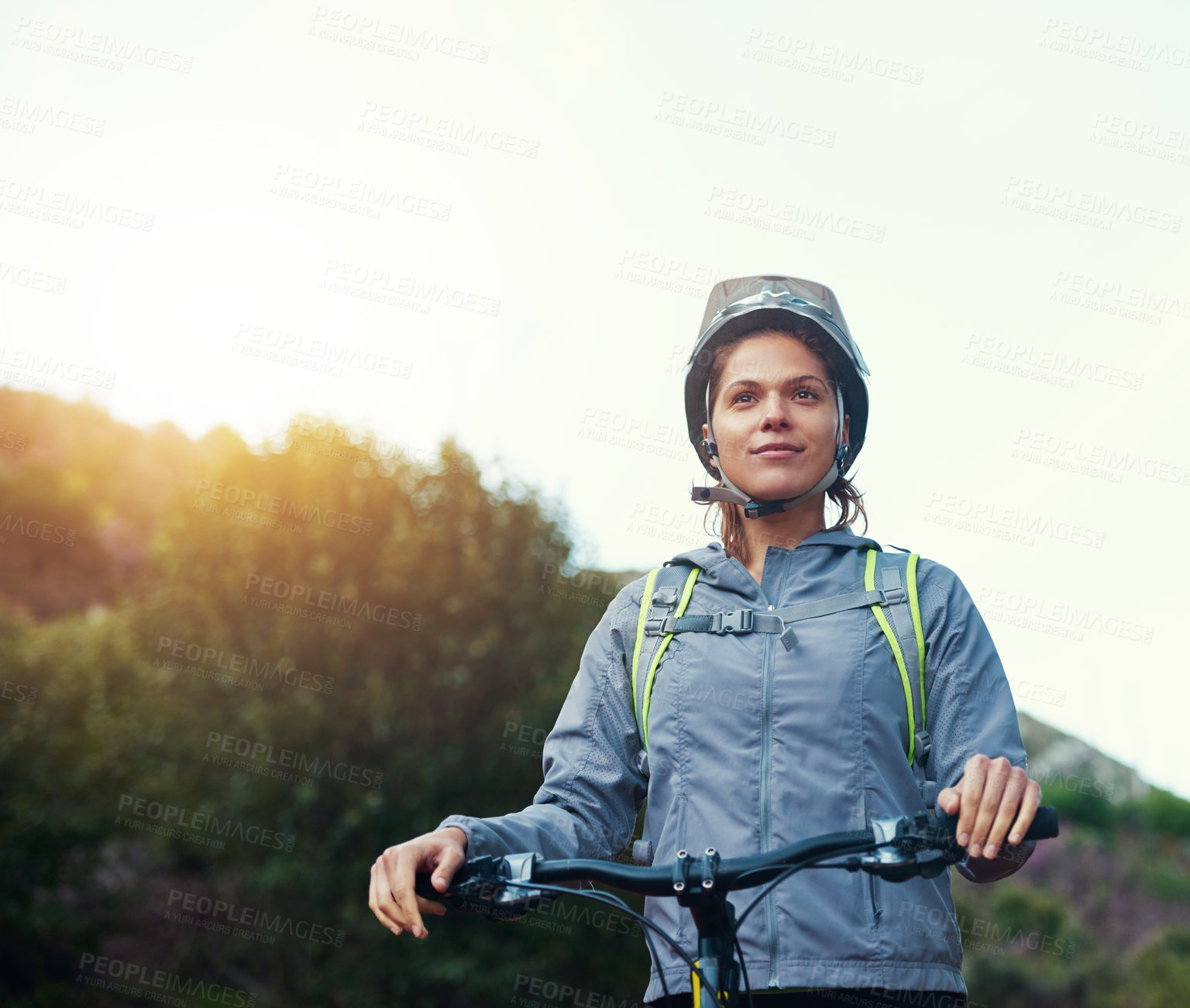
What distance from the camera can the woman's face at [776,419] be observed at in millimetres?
2889

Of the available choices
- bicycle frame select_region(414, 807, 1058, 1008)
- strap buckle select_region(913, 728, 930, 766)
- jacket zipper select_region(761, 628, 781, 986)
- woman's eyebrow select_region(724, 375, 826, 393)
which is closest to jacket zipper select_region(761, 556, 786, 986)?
jacket zipper select_region(761, 628, 781, 986)

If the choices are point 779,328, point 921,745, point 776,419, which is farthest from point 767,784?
point 779,328

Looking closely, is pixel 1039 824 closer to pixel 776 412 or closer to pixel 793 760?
pixel 793 760

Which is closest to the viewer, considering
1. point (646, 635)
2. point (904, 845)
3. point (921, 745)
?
point (904, 845)

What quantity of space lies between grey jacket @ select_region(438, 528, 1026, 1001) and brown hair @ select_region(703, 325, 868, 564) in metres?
0.36

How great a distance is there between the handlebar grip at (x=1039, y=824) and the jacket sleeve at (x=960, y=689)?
37 cm

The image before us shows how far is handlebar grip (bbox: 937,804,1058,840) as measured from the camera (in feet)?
6.11

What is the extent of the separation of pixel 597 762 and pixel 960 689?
37.1 inches

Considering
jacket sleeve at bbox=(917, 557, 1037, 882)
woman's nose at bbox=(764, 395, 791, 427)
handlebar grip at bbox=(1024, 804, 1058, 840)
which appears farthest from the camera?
woman's nose at bbox=(764, 395, 791, 427)

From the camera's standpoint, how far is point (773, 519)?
3.05m

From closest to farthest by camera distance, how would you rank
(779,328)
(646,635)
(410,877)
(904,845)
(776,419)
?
1. (904,845)
2. (410,877)
3. (646,635)
4. (776,419)
5. (779,328)

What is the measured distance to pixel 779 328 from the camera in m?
3.17

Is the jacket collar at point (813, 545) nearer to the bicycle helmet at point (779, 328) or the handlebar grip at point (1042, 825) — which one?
the bicycle helmet at point (779, 328)

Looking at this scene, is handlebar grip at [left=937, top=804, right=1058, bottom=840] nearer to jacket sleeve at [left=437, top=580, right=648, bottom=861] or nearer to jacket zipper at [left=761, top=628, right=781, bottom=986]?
jacket zipper at [left=761, top=628, right=781, bottom=986]
